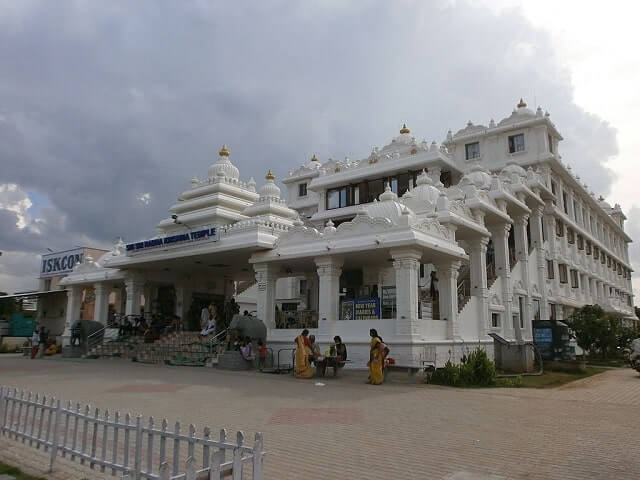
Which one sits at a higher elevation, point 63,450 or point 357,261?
point 357,261

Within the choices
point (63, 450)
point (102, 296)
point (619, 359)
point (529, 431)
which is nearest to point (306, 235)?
point (529, 431)

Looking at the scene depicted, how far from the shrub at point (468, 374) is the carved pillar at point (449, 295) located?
4.25 m

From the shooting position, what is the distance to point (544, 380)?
16.2 metres

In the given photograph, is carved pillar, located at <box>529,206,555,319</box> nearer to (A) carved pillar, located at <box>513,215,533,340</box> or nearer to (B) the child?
(A) carved pillar, located at <box>513,215,533,340</box>

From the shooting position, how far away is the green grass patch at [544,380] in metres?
14.7

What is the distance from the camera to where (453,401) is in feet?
36.3

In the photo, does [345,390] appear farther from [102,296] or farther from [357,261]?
[102,296]

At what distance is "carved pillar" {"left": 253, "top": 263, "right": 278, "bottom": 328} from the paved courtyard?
5.17 metres

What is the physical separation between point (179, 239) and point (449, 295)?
12625 millimetres

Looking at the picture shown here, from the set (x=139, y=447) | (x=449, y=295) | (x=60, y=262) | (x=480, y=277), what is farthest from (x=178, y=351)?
(x=60, y=262)

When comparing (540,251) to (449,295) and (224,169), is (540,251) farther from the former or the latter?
(224,169)

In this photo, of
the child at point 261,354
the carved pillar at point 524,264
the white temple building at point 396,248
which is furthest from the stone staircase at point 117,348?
the carved pillar at point 524,264

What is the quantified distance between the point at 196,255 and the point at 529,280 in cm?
1794

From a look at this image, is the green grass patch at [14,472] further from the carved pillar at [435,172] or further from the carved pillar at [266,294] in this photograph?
the carved pillar at [435,172]
